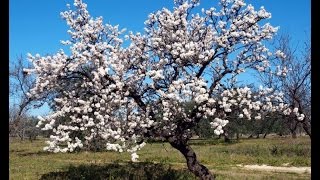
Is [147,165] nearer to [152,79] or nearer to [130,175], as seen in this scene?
[130,175]

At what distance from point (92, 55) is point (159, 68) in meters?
1.95

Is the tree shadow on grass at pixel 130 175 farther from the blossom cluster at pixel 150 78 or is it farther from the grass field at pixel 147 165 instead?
the blossom cluster at pixel 150 78

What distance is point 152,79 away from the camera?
11.6m

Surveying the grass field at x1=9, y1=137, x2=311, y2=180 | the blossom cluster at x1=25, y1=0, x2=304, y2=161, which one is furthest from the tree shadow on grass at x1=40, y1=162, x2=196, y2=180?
the blossom cluster at x1=25, y1=0, x2=304, y2=161

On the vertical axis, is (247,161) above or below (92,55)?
below

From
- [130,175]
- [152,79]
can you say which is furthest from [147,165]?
[152,79]

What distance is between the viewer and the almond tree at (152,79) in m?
11.1

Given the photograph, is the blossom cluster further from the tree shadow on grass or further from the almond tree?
the tree shadow on grass

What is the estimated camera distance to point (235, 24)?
11922mm

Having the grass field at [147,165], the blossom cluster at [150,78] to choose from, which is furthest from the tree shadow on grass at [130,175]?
the blossom cluster at [150,78]

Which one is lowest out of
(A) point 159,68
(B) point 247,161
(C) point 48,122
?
(B) point 247,161
